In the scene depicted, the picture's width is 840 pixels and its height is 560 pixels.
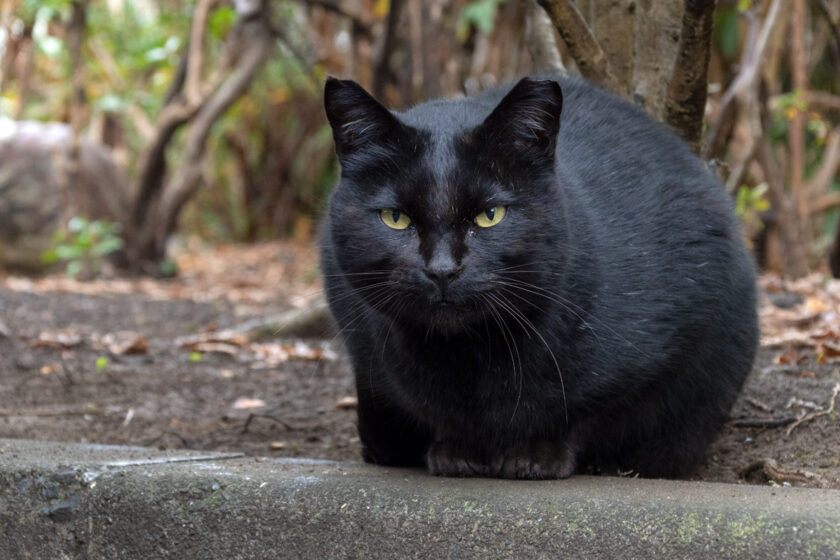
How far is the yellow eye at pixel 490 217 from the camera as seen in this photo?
1.96 metres

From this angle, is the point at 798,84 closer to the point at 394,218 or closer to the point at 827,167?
the point at 827,167

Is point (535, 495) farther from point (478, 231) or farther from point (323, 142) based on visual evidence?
point (323, 142)

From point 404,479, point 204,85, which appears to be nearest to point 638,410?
point 404,479

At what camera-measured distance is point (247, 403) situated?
3607 mm

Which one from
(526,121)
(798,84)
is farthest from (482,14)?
(526,121)

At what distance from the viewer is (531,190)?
2025 millimetres

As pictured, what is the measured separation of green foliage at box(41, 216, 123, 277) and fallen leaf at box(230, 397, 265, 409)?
3793 millimetres

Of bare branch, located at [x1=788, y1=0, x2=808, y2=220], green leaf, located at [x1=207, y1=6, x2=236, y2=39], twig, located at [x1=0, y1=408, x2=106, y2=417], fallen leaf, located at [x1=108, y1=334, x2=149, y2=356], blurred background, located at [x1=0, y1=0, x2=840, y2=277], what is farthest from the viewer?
green leaf, located at [x1=207, y1=6, x2=236, y2=39]

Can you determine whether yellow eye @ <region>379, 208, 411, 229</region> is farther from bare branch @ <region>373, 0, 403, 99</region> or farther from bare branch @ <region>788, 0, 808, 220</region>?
bare branch @ <region>373, 0, 403, 99</region>

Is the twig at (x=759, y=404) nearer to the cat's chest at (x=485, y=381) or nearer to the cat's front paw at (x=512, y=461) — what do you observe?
the cat's front paw at (x=512, y=461)

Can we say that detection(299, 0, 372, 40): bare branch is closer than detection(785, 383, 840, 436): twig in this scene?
No

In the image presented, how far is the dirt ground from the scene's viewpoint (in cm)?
252

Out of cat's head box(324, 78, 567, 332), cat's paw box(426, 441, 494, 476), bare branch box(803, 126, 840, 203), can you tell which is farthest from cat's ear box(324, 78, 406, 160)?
bare branch box(803, 126, 840, 203)

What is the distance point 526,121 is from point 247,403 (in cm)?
202
